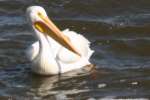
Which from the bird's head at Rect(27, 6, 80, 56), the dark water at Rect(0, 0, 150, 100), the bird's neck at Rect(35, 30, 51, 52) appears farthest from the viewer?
the bird's neck at Rect(35, 30, 51, 52)

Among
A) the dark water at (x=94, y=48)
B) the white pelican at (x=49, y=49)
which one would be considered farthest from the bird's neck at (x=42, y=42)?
the dark water at (x=94, y=48)

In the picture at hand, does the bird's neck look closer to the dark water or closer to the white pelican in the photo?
the white pelican

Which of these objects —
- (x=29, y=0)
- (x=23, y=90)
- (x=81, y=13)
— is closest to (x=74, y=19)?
(x=81, y=13)

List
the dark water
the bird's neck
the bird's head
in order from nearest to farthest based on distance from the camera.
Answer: the dark water
the bird's head
the bird's neck

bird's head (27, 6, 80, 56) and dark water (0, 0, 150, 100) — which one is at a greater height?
bird's head (27, 6, 80, 56)

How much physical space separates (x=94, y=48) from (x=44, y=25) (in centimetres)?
141

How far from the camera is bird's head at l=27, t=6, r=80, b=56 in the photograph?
10766 millimetres

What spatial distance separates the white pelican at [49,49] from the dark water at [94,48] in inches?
7.8

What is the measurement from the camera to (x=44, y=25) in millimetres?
10867

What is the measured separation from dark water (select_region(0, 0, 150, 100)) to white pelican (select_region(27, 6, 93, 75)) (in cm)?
20

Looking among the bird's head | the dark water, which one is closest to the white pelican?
the bird's head

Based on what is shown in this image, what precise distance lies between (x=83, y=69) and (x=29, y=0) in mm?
3497

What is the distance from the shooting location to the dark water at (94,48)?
10.1m

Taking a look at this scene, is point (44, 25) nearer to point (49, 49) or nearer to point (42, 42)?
point (42, 42)
